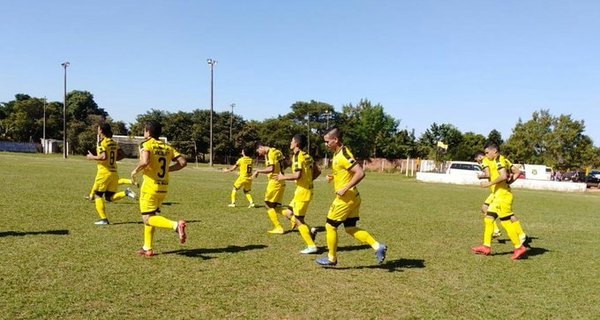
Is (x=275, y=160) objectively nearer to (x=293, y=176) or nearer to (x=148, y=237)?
(x=293, y=176)

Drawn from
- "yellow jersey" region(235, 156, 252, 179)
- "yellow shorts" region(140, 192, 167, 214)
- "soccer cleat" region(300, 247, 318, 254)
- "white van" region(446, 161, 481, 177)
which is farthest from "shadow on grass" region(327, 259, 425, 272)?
"white van" region(446, 161, 481, 177)

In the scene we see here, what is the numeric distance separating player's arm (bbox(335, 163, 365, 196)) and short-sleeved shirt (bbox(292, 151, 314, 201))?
5.13ft

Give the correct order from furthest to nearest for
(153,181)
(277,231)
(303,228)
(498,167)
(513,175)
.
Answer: (277,231) → (513,175) → (498,167) → (303,228) → (153,181)

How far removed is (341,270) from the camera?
7098mm

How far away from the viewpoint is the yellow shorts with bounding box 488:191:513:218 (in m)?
8.80

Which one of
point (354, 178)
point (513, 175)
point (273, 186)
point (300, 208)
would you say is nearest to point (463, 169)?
point (513, 175)

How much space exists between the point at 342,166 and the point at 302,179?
1.75 m

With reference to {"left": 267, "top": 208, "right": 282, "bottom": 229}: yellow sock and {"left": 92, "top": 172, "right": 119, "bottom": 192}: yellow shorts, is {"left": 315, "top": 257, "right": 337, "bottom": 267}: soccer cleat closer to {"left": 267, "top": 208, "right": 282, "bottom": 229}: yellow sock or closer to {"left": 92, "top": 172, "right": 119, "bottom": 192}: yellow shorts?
{"left": 267, "top": 208, "right": 282, "bottom": 229}: yellow sock

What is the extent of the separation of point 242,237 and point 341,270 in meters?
2.93

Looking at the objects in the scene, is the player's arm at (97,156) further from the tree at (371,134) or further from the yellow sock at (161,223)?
the tree at (371,134)

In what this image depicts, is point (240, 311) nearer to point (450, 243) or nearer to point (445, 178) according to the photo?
point (450, 243)

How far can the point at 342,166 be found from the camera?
6.88m

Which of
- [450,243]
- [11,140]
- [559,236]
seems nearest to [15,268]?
[450,243]

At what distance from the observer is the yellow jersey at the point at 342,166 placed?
269 inches
